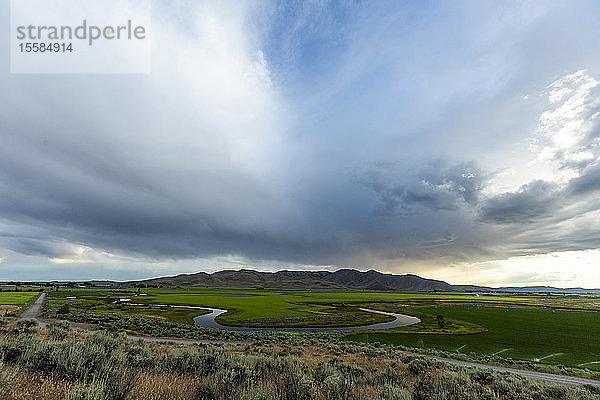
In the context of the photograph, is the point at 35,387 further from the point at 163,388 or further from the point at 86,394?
the point at 163,388

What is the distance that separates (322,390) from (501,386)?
30.0 ft

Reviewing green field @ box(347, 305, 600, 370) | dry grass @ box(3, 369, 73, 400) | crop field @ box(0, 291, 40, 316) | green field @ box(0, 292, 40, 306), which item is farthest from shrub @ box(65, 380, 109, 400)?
green field @ box(0, 292, 40, 306)

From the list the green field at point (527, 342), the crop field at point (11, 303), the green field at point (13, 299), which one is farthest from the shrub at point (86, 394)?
the green field at point (13, 299)

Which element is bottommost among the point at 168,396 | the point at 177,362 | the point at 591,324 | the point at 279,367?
the point at 591,324

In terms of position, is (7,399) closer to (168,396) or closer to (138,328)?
(168,396)

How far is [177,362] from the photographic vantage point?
11867 mm

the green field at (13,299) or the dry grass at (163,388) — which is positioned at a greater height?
the dry grass at (163,388)

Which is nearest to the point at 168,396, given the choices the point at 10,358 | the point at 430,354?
the point at 10,358

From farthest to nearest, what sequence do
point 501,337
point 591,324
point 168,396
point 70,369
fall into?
point 591,324 → point 501,337 → point 70,369 → point 168,396

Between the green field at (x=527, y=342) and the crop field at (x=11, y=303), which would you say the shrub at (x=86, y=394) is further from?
the crop field at (x=11, y=303)

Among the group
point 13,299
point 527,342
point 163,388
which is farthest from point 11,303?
point 527,342

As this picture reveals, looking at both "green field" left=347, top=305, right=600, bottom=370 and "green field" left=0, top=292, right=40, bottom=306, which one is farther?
"green field" left=0, top=292, right=40, bottom=306

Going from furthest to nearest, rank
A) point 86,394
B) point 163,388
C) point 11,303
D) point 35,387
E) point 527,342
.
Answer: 1. point 11,303
2. point 527,342
3. point 163,388
4. point 35,387
5. point 86,394

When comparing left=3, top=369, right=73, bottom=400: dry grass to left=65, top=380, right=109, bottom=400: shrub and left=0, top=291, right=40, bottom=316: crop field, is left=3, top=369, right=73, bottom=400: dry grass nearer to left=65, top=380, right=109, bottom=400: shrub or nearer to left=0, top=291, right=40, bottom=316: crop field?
left=65, top=380, right=109, bottom=400: shrub
